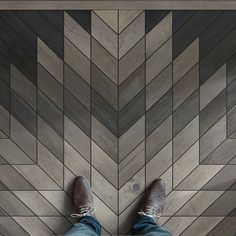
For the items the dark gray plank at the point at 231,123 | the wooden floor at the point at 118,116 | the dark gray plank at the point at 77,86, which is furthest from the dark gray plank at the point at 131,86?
the dark gray plank at the point at 231,123

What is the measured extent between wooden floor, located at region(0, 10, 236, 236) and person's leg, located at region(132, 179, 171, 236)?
0.10 feet

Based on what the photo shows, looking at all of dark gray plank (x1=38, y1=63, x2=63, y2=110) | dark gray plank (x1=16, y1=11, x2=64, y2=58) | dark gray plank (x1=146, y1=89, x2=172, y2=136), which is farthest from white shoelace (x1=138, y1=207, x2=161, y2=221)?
dark gray plank (x1=16, y1=11, x2=64, y2=58)

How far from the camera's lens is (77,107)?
149 cm

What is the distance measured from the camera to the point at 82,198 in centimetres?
148

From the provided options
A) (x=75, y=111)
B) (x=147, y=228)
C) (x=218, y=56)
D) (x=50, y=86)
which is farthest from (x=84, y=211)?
(x=218, y=56)

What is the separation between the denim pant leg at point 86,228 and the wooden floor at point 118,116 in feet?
0.16

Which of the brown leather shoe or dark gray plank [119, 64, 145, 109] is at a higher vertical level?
dark gray plank [119, 64, 145, 109]

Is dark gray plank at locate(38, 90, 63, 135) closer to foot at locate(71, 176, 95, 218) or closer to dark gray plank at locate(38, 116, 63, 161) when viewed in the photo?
dark gray plank at locate(38, 116, 63, 161)

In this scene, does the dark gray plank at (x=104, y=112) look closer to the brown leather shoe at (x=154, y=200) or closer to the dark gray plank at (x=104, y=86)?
the dark gray plank at (x=104, y=86)

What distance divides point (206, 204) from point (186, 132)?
274 mm

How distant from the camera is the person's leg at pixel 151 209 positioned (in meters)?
1.44

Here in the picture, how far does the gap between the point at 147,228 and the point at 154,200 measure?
10 cm

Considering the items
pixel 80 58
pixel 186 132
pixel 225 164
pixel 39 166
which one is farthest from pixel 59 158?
pixel 225 164

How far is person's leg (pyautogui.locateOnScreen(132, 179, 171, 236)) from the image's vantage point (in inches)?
56.7
